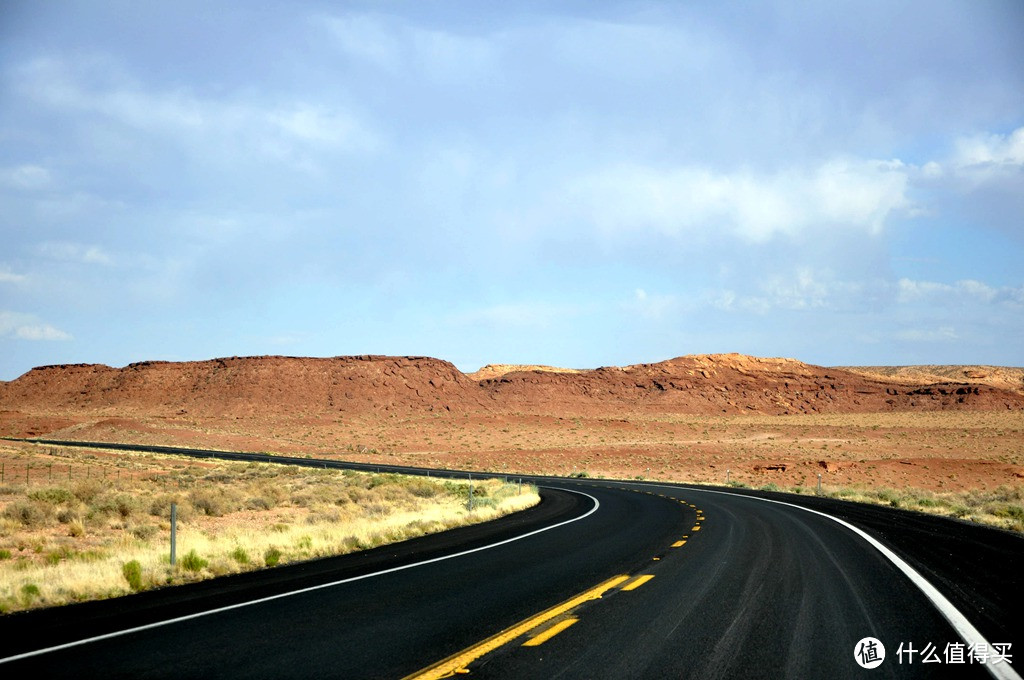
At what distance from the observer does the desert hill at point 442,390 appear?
11706 centimetres

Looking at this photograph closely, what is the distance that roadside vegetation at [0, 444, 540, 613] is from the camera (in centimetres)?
1172

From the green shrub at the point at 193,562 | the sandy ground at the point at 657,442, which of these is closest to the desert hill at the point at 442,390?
the sandy ground at the point at 657,442

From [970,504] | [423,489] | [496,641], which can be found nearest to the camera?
[496,641]

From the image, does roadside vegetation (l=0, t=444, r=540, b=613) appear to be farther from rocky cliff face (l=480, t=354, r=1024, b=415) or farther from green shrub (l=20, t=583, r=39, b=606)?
rocky cliff face (l=480, t=354, r=1024, b=415)

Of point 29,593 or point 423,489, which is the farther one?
point 423,489

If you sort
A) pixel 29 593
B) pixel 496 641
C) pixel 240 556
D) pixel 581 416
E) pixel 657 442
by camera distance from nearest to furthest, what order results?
pixel 496 641
pixel 29 593
pixel 240 556
pixel 657 442
pixel 581 416

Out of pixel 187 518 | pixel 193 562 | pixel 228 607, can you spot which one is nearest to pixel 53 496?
pixel 187 518

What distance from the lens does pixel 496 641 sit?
6.92 metres

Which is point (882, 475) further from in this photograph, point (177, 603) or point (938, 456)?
point (177, 603)

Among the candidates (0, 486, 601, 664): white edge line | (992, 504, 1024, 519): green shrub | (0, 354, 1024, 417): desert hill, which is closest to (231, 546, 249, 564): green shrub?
(0, 486, 601, 664): white edge line

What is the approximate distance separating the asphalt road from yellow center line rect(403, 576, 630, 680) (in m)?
0.04

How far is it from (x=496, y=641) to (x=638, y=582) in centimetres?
351

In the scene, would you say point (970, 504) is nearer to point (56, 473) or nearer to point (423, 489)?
point (423, 489)

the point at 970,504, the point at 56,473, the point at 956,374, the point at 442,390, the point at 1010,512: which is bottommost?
the point at 970,504
